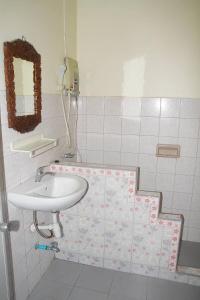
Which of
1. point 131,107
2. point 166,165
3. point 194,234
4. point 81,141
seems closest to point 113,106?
point 131,107

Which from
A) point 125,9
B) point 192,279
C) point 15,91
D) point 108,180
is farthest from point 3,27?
point 192,279

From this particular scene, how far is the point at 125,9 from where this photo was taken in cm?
220

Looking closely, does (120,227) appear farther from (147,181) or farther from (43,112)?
(43,112)

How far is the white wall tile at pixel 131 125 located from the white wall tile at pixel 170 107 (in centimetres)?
26

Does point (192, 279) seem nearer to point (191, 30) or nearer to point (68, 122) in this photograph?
point (68, 122)

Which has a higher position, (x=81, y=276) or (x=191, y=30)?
(x=191, y=30)

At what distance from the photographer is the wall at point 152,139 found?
2.27m

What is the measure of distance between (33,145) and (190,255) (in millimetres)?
1706

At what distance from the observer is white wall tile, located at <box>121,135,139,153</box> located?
2.41 meters

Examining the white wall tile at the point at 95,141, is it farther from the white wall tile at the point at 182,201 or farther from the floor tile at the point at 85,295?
the floor tile at the point at 85,295

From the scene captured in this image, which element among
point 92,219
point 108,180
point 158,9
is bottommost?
point 92,219

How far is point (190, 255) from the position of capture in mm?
2195

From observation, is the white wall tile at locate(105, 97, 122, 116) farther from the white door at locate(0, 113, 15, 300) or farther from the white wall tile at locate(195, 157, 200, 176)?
the white door at locate(0, 113, 15, 300)

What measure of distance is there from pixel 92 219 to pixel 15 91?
1144mm
